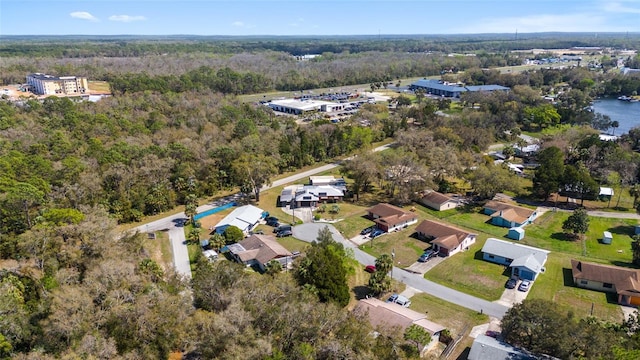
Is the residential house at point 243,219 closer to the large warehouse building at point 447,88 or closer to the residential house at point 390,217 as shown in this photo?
the residential house at point 390,217

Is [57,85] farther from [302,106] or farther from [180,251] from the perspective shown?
[180,251]

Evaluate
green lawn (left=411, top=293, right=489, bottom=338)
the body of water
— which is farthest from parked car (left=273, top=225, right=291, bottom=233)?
the body of water

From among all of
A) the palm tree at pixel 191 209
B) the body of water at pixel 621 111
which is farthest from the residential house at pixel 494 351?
the body of water at pixel 621 111

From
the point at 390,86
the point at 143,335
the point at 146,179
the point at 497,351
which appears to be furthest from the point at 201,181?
the point at 390,86

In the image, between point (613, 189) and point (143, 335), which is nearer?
point (143, 335)

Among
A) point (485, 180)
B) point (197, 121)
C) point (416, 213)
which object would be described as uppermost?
point (197, 121)

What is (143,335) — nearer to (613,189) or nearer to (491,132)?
(613,189)
